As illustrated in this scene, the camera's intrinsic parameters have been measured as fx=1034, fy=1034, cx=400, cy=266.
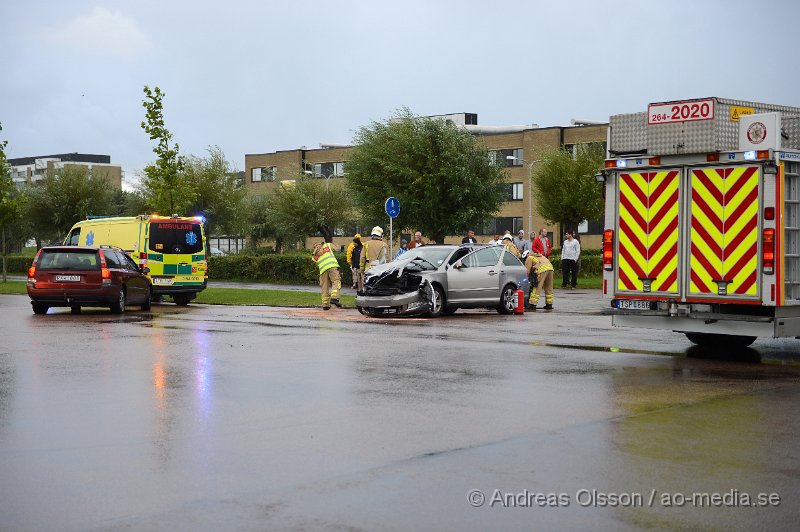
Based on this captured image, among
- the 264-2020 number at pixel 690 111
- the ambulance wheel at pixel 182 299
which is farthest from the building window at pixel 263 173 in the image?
the 264-2020 number at pixel 690 111

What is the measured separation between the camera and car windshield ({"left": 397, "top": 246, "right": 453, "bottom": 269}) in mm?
21859

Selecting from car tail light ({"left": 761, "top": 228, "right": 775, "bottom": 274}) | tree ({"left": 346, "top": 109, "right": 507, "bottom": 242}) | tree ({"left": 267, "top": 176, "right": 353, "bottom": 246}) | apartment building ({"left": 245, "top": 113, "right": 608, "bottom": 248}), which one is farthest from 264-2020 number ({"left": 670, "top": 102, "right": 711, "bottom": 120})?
tree ({"left": 267, "top": 176, "right": 353, "bottom": 246})

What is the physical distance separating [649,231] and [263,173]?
283 ft

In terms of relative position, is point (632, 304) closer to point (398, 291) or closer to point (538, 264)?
point (398, 291)

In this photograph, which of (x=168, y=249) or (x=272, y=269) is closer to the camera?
(x=168, y=249)

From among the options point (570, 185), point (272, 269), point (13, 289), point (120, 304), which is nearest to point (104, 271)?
point (120, 304)

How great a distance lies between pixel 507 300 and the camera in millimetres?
22641

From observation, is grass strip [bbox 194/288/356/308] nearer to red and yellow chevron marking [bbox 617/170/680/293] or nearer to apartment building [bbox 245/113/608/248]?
red and yellow chevron marking [bbox 617/170/680/293]

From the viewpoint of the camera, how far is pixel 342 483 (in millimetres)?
6383

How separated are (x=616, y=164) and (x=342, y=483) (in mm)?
8898

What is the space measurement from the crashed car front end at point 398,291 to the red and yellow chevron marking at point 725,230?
844cm

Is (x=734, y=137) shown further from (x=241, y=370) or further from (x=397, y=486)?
(x=397, y=486)

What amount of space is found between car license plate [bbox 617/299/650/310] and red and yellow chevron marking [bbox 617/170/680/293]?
17 centimetres

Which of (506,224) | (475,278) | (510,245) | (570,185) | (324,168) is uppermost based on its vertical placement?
(324,168)
